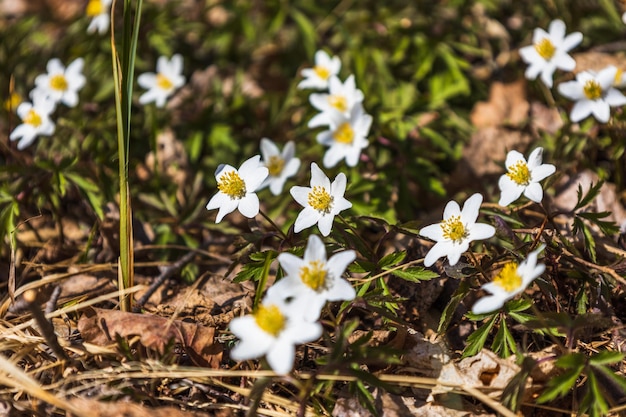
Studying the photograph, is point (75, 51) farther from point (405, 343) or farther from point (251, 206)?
point (405, 343)

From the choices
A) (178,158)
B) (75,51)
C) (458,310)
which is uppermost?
(75,51)

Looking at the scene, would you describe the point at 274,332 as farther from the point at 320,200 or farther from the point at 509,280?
the point at 509,280

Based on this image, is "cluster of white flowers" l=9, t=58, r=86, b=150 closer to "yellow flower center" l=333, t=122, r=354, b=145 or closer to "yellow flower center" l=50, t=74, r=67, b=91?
"yellow flower center" l=50, t=74, r=67, b=91

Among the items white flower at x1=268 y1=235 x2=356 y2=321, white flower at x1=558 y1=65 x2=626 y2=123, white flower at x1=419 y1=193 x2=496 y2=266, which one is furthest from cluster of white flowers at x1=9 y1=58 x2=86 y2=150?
white flower at x1=558 y1=65 x2=626 y2=123

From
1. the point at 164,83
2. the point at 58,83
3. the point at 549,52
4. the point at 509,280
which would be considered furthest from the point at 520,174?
the point at 58,83

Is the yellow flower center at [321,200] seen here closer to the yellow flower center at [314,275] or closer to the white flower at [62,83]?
the yellow flower center at [314,275]

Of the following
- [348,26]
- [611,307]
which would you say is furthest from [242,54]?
[611,307]

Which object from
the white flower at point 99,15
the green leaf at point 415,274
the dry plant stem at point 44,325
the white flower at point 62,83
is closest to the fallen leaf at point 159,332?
the dry plant stem at point 44,325
